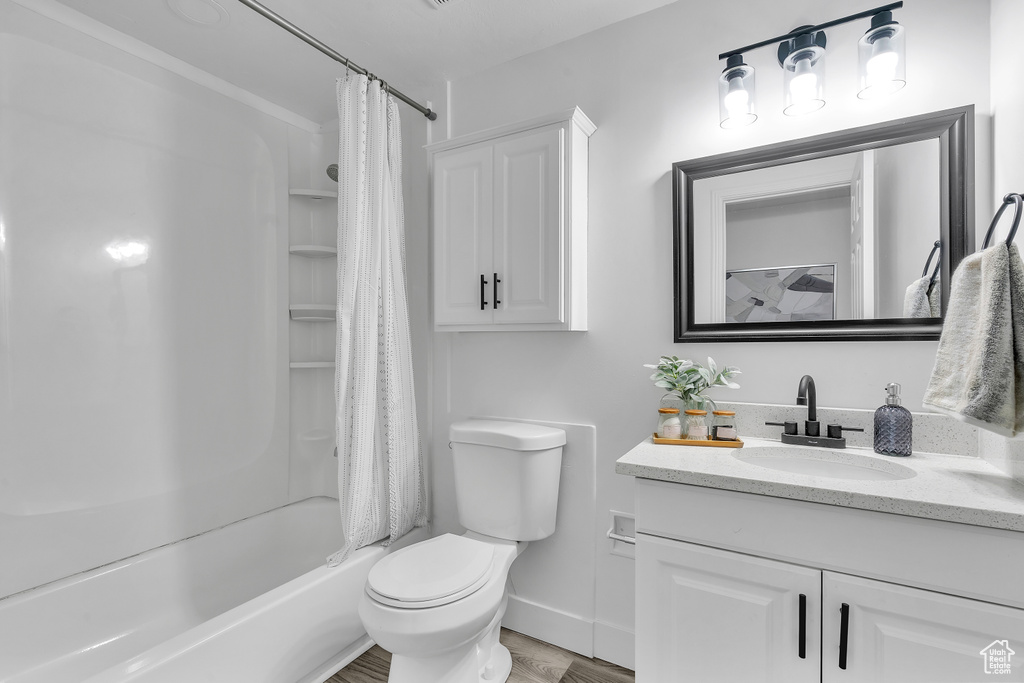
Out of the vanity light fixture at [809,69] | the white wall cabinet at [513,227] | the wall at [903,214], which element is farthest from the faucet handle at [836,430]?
the vanity light fixture at [809,69]

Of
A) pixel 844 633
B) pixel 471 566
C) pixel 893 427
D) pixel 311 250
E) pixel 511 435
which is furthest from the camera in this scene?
pixel 311 250

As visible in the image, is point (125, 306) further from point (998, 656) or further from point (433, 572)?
point (998, 656)

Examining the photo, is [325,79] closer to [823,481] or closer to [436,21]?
[436,21]

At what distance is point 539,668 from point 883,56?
2218 mm

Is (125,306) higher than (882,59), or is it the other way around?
(882,59)

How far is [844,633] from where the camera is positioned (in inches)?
39.0

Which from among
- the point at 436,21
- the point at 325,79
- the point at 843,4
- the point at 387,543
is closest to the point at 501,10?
the point at 436,21

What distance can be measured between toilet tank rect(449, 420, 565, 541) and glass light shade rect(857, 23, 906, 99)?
1439 mm

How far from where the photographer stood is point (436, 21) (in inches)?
70.2

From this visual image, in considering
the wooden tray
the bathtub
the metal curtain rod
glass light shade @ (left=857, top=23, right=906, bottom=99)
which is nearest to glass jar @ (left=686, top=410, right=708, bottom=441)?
the wooden tray

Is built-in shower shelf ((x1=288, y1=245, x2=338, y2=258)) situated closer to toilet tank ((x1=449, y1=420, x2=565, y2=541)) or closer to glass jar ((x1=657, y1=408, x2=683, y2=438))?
toilet tank ((x1=449, y1=420, x2=565, y2=541))

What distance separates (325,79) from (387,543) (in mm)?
2075

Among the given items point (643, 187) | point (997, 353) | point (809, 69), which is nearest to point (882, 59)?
point (809, 69)

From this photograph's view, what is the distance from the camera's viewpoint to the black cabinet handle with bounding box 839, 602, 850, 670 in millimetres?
990
